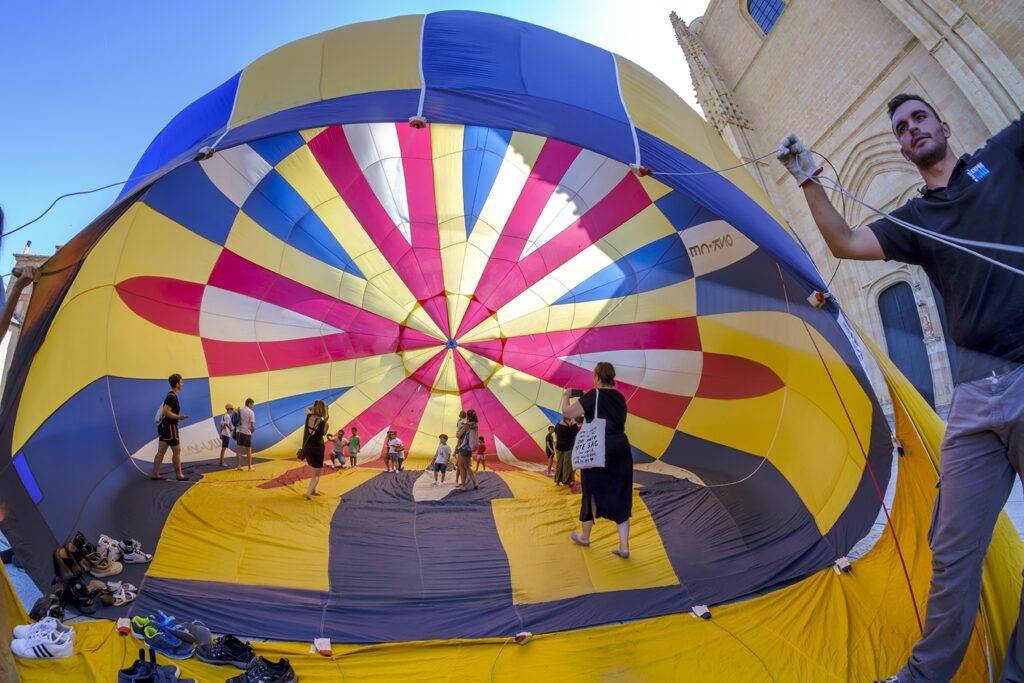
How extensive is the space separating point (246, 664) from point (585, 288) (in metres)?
4.24

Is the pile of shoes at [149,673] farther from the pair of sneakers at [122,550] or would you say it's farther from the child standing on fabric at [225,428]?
the child standing on fabric at [225,428]

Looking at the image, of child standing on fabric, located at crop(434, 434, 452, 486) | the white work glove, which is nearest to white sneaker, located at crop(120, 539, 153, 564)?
child standing on fabric, located at crop(434, 434, 452, 486)

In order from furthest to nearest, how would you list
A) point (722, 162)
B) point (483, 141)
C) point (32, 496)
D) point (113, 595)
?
point (483, 141) → point (722, 162) → point (32, 496) → point (113, 595)

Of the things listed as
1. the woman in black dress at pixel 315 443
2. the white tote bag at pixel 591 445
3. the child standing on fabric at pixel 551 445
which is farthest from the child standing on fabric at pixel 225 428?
the white tote bag at pixel 591 445

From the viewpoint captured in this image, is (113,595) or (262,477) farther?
(262,477)

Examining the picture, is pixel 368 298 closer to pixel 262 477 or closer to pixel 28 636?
pixel 262 477

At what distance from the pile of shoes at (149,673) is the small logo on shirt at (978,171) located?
2957mm

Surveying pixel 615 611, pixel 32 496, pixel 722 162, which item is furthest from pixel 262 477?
pixel 722 162

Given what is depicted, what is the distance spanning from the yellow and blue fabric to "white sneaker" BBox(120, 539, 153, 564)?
134 mm

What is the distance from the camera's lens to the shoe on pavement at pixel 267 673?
193 centimetres

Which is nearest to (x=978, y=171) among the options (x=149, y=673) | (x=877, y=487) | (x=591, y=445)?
(x=877, y=487)

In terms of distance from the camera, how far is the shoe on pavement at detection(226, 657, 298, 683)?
193 centimetres

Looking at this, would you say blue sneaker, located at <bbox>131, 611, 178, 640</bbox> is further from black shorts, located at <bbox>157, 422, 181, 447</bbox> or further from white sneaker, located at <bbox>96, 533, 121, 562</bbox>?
black shorts, located at <bbox>157, 422, 181, 447</bbox>

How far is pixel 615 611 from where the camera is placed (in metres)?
2.65
